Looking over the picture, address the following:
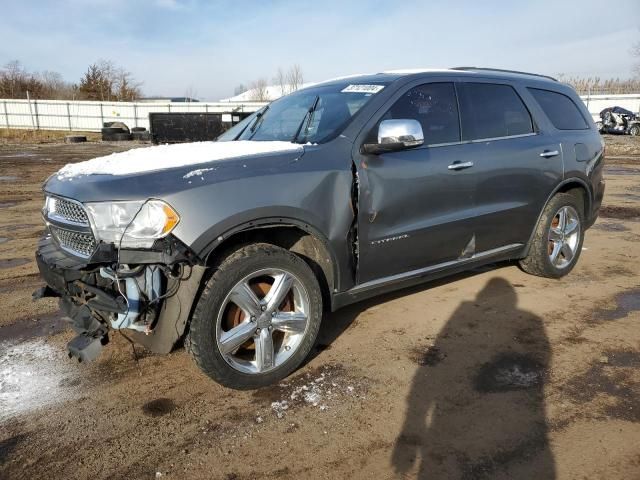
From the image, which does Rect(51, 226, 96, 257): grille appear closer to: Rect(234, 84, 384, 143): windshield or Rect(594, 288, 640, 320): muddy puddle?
Rect(234, 84, 384, 143): windshield

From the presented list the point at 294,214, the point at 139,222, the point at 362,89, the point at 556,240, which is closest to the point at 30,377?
the point at 139,222

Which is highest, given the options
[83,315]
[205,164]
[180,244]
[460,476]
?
[205,164]

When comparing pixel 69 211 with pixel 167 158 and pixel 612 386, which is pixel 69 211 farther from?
pixel 612 386

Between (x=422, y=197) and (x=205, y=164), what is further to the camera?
(x=422, y=197)

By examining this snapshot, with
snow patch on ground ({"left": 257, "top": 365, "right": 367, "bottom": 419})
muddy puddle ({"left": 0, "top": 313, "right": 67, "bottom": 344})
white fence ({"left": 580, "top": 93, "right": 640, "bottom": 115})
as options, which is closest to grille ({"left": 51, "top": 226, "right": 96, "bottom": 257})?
muddy puddle ({"left": 0, "top": 313, "right": 67, "bottom": 344})

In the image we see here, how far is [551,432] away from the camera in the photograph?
257 centimetres

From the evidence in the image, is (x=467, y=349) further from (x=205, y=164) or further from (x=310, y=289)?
(x=205, y=164)

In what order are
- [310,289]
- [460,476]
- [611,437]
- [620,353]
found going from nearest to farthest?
[460,476] → [611,437] → [310,289] → [620,353]

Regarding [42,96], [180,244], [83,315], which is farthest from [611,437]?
[42,96]

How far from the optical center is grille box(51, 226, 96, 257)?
8.83ft

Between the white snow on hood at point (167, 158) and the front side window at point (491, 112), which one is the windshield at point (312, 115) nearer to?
the white snow on hood at point (167, 158)

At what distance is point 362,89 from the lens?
3.66m

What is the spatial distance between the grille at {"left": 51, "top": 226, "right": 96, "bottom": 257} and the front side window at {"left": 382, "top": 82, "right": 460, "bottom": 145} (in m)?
2.10

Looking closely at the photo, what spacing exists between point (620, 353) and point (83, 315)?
11.6 ft
